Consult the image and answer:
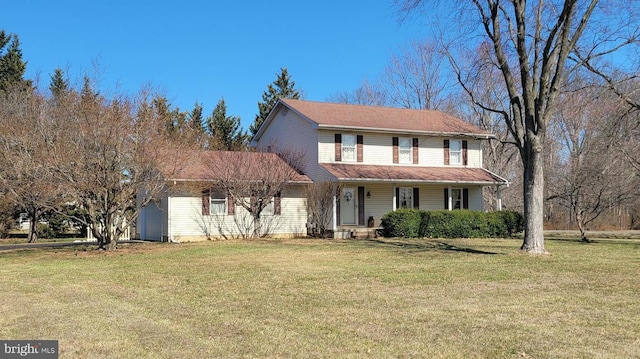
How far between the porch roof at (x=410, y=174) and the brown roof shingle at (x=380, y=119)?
69.3 inches

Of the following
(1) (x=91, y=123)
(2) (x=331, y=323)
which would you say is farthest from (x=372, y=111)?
(2) (x=331, y=323)

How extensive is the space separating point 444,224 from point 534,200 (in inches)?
334

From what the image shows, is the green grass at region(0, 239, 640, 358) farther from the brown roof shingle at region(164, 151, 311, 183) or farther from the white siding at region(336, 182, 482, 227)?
the white siding at region(336, 182, 482, 227)

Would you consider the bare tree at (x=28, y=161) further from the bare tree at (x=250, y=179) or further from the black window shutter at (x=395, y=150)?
the black window shutter at (x=395, y=150)

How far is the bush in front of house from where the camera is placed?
23141 mm

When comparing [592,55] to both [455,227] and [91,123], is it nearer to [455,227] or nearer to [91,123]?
[455,227]

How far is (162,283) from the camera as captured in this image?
10297 mm

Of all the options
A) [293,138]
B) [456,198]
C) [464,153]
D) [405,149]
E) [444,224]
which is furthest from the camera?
[464,153]

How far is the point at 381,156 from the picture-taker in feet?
84.6

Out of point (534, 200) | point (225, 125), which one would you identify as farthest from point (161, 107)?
point (225, 125)

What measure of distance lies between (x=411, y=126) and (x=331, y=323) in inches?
814

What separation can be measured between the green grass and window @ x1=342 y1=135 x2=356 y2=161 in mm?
11129

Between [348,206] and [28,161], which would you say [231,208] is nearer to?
[348,206]

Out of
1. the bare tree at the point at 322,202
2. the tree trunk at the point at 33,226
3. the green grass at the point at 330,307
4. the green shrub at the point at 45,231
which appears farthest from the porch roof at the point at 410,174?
the green shrub at the point at 45,231
